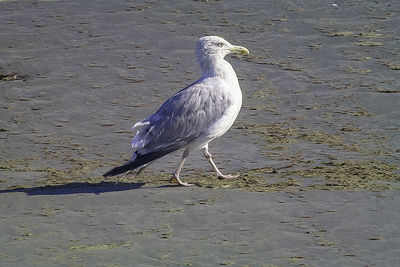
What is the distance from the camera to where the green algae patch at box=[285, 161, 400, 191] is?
781 cm

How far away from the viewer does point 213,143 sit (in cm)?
964

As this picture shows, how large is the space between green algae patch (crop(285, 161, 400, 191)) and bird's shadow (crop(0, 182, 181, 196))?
180cm

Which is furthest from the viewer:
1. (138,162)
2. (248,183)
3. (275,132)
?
(275,132)

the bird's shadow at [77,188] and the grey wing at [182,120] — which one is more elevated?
the grey wing at [182,120]

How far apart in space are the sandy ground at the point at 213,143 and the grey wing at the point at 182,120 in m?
0.48

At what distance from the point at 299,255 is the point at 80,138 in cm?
454

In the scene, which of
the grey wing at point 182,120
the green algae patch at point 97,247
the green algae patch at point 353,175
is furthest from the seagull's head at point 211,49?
the green algae patch at point 97,247

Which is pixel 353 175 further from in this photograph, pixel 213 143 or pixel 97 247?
pixel 97 247

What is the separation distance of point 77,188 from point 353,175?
2.94 meters

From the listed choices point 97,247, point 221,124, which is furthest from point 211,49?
Result: point 97,247

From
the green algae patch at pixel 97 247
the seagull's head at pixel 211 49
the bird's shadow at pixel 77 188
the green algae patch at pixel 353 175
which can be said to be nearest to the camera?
the green algae patch at pixel 97 247

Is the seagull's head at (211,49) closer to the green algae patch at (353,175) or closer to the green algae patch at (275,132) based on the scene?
the green algae patch at (275,132)

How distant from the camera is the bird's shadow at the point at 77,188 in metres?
7.98

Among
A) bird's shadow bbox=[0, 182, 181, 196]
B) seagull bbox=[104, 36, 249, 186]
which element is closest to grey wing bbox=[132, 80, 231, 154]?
seagull bbox=[104, 36, 249, 186]
